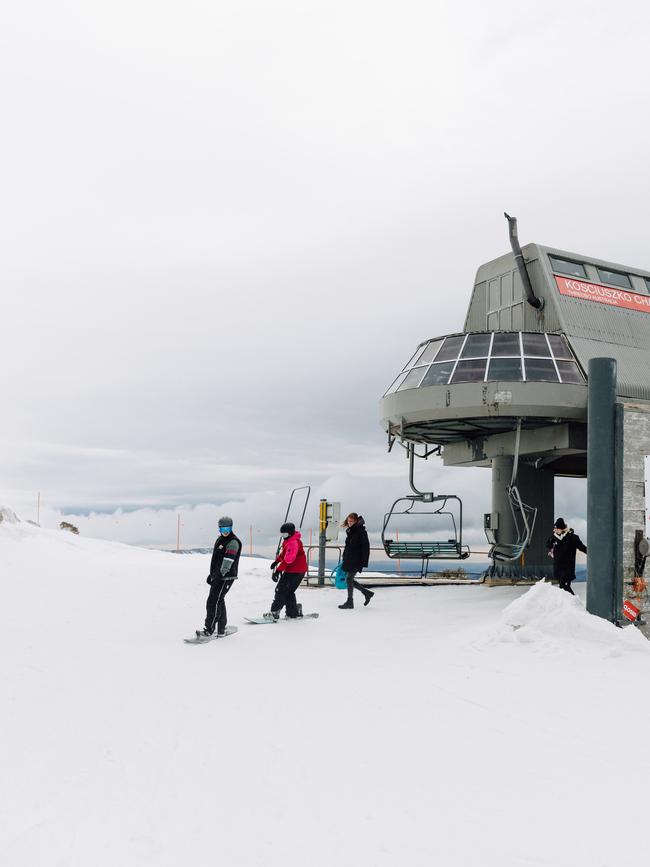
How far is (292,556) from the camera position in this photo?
1301cm

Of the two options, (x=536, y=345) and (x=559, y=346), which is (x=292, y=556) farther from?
(x=559, y=346)

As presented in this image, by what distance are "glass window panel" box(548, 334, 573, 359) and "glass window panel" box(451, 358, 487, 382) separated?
A: 66.6 inches

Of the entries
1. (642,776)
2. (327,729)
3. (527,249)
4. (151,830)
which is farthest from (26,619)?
(527,249)

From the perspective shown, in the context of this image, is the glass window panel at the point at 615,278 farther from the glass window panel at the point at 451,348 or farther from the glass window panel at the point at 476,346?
the glass window panel at the point at 451,348

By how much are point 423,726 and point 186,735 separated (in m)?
2.18

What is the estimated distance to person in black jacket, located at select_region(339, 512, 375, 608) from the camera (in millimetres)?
14734

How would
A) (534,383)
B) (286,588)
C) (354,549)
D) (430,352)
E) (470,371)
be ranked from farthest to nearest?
1. (430,352)
2. (470,371)
3. (534,383)
4. (354,549)
5. (286,588)

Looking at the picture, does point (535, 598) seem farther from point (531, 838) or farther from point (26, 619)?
point (26, 619)

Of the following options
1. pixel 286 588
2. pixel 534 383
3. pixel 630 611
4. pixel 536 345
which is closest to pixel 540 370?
pixel 534 383

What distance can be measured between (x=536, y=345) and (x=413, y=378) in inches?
117

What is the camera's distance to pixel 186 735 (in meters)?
6.82

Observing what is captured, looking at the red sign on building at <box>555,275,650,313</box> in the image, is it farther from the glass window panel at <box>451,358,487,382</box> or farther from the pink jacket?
the pink jacket

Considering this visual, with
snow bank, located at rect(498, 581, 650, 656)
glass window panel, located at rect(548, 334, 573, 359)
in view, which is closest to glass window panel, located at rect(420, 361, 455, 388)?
glass window panel, located at rect(548, 334, 573, 359)

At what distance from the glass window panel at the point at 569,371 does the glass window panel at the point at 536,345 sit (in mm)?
452
